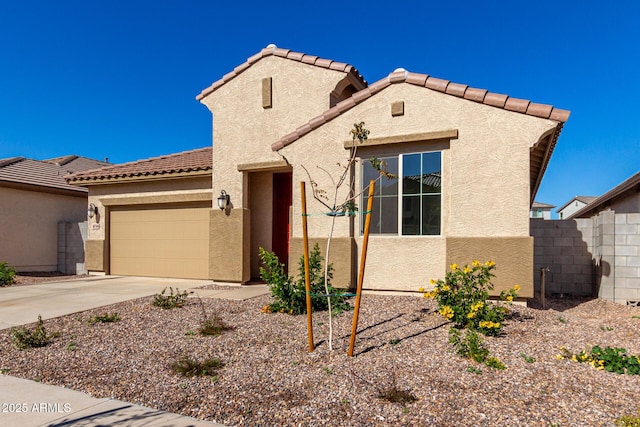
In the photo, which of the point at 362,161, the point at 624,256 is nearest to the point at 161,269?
the point at 362,161

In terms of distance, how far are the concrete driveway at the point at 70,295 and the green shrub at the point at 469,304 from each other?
6429mm

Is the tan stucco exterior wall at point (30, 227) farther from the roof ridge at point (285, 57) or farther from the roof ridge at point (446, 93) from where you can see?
the roof ridge at point (446, 93)

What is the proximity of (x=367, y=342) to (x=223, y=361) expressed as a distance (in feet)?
5.96

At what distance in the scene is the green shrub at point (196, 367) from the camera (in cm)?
407

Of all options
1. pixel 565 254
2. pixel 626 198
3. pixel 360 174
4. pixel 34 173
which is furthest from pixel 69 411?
pixel 626 198

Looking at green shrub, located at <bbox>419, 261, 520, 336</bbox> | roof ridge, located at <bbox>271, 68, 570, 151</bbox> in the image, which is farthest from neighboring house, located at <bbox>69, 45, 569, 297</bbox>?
green shrub, located at <bbox>419, 261, 520, 336</bbox>

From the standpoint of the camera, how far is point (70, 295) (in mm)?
8555

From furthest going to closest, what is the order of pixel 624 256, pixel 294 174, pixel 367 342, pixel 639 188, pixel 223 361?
pixel 639 188
pixel 294 174
pixel 624 256
pixel 367 342
pixel 223 361

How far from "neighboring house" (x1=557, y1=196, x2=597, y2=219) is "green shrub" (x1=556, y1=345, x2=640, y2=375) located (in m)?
56.9

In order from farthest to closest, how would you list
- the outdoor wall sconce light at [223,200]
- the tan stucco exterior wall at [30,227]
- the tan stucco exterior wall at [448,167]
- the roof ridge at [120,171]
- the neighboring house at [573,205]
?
1. the neighboring house at [573,205]
2. the tan stucco exterior wall at [30,227]
3. the roof ridge at [120,171]
4. the outdoor wall sconce light at [223,200]
5. the tan stucco exterior wall at [448,167]

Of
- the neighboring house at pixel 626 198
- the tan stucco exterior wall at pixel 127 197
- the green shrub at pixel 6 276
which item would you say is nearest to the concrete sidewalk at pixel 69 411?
the tan stucco exterior wall at pixel 127 197

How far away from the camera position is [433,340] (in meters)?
4.98

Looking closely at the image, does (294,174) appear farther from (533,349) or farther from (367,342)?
(533,349)

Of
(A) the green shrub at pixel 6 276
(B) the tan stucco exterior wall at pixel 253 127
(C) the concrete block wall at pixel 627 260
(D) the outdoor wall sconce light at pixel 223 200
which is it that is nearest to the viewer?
(C) the concrete block wall at pixel 627 260
